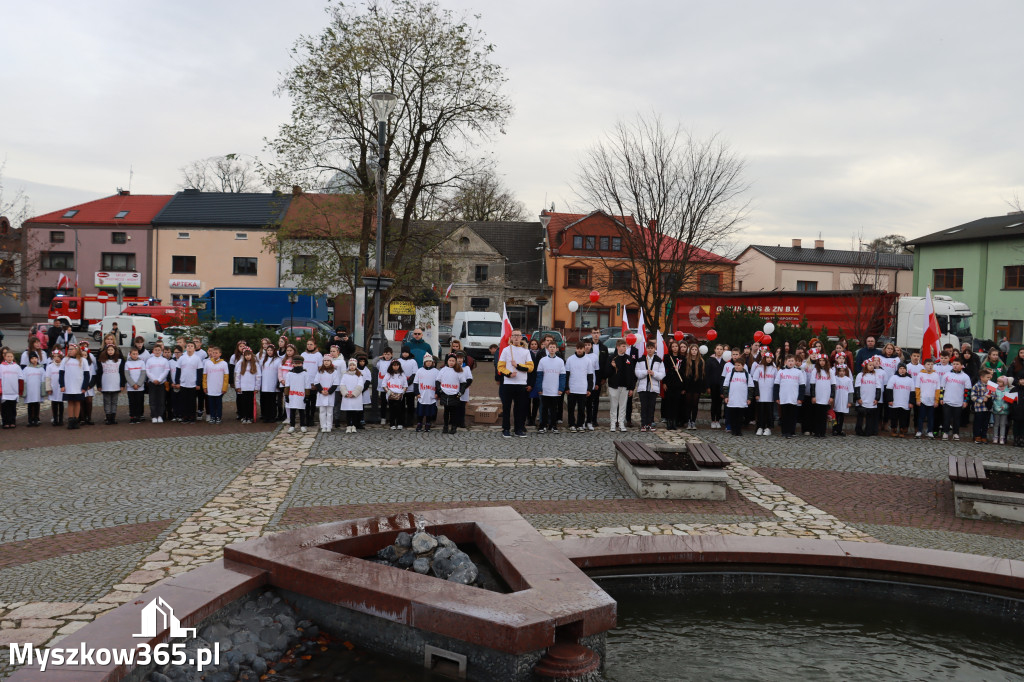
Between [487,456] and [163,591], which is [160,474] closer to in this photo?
[487,456]

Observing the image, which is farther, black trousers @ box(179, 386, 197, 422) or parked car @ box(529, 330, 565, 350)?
parked car @ box(529, 330, 565, 350)

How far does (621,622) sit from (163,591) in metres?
3.26

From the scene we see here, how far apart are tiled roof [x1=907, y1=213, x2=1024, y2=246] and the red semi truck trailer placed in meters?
20.3

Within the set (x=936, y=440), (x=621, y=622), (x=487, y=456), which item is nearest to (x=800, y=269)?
(x=936, y=440)

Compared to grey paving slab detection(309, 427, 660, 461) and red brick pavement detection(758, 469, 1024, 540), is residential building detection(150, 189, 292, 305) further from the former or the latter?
red brick pavement detection(758, 469, 1024, 540)

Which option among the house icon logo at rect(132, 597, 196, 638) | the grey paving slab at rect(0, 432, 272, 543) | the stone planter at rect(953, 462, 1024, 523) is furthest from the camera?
the stone planter at rect(953, 462, 1024, 523)

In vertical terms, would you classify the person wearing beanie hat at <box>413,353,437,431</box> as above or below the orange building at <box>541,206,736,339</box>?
below

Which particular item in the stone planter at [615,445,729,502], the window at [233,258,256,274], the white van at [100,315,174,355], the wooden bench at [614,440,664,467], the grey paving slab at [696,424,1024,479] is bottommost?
the grey paving slab at [696,424,1024,479]

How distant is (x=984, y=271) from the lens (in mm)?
44625

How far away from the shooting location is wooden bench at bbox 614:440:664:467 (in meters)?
Result: 9.83

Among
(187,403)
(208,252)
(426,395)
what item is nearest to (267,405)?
(187,403)

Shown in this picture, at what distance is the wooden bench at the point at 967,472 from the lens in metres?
9.14

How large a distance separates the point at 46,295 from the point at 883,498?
196ft

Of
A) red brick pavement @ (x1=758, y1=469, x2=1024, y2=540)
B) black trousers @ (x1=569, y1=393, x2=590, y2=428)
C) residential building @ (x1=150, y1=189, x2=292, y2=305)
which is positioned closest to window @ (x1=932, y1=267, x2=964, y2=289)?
black trousers @ (x1=569, y1=393, x2=590, y2=428)
